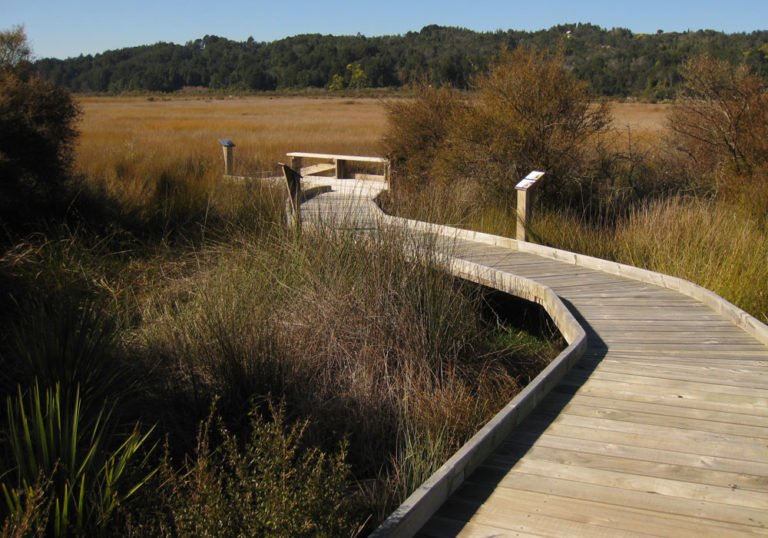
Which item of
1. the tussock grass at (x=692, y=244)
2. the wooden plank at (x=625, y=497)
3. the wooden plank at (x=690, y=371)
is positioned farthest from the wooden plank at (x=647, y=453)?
the tussock grass at (x=692, y=244)

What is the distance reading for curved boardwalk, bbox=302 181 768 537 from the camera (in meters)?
2.82

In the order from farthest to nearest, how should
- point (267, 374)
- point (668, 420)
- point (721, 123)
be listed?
point (721, 123), point (267, 374), point (668, 420)

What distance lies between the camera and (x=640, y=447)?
11.2ft

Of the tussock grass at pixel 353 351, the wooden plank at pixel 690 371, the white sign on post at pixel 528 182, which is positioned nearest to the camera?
the wooden plank at pixel 690 371

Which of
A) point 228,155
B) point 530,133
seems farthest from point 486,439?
point 228,155

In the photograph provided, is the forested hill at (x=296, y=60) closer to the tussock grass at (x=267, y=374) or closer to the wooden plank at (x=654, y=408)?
the tussock grass at (x=267, y=374)

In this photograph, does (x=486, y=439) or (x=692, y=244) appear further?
(x=692, y=244)

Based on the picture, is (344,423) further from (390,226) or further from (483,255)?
(483,255)

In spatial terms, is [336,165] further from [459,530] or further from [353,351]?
[459,530]

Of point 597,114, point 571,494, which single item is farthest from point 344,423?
point 597,114

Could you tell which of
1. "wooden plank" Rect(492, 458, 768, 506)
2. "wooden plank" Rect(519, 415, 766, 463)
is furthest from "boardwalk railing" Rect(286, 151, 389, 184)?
"wooden plank" Rect(492, 458, 768, 506)

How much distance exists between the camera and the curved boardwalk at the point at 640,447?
9.24 feet

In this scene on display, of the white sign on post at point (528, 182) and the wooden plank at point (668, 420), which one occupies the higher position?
the white sign on post at point (528, 182)

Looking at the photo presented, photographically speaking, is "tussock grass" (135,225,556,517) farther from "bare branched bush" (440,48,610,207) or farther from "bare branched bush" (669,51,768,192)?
"bare branched bush" (669,51,768,192)
